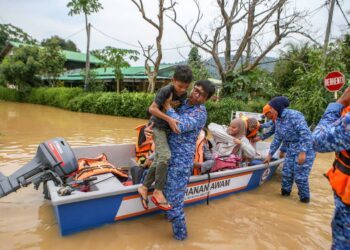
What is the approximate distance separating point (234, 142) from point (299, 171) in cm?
99

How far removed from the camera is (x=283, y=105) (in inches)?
153

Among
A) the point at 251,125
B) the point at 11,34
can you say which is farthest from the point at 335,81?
the point at 11,34

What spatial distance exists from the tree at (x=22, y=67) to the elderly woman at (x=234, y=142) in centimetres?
1963

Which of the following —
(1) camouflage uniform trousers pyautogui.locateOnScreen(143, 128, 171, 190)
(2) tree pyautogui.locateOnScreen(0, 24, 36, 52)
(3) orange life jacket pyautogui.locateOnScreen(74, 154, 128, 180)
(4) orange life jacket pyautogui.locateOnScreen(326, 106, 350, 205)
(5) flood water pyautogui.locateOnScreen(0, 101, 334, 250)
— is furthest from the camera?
(2) tree pyautogui.locateOnScreen(0, 24, 36, 52)

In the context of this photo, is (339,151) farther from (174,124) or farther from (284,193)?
(284,193)

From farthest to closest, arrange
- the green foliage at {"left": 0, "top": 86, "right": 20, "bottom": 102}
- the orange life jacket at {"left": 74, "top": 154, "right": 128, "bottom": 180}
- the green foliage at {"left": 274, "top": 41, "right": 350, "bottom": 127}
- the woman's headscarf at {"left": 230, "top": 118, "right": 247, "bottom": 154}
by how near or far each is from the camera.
→ the green foliage at {"left": 0, "top": 86, "right": 20, "bottom": 102} → the green foliage at {"left": 274, "top": 41, "right": 350, "bottom": 127} → the woman's headscarf at {"left": 230, "top": 118, "right": 247, "bottom": 154} → the orange life jacket at {"left": 74, "top": 154, "right": 128, "bottom": 180}

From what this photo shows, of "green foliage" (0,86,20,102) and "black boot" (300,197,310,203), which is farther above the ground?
"green foliage" (0,86,20,102)

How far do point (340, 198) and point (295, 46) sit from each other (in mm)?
19048

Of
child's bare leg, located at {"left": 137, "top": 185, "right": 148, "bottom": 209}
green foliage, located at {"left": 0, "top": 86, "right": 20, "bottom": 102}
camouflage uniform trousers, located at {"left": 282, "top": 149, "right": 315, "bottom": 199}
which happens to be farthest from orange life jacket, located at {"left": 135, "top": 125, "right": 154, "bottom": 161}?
green foliage, located at {"left": 0, "top": 86, "right": 20, "bottom": 102}

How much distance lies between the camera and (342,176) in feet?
5.62

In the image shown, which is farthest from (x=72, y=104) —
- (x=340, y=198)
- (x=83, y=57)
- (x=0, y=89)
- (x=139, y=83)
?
(x=340, y=198)

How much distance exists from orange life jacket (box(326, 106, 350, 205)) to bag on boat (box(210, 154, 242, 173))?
2.14 metres

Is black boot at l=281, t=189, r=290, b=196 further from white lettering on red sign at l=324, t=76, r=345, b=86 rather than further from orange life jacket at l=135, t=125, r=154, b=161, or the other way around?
white lettering on red sign at l=324, t=76, r=345, b=86

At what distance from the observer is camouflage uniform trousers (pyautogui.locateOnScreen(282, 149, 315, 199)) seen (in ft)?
12.9
